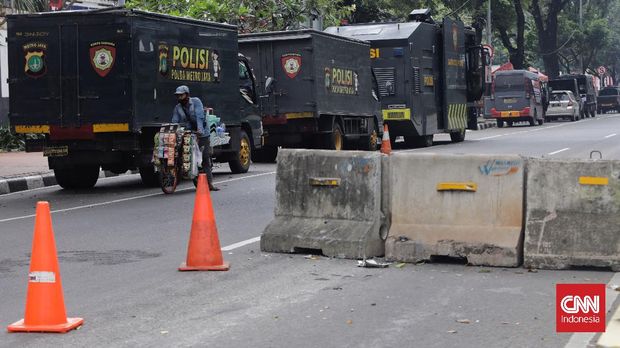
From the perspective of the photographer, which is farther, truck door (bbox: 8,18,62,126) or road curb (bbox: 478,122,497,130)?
road curb (bbox: 478,122,497,130)

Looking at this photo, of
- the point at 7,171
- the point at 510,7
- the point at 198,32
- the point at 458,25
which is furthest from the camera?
the point at 510,7

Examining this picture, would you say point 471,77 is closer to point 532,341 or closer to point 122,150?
point 122,150

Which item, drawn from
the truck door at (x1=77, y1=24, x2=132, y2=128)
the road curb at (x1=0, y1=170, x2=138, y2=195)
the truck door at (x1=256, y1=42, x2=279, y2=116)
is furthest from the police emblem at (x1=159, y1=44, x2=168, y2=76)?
the truck door at (x1=256, y1=42, x2=279, y2=116)

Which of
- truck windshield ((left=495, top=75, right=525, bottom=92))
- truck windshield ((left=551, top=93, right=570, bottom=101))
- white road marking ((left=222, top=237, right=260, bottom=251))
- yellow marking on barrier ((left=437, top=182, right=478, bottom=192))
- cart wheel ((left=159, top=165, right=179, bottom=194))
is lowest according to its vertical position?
white road marking ((left=222, top=237, right=260, bottom=251))

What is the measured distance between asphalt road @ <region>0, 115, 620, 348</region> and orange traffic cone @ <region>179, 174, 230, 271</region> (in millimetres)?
164

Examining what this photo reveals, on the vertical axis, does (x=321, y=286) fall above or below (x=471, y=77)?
below

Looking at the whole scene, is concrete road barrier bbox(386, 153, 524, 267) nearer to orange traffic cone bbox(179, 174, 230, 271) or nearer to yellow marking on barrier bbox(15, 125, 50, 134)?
orange traffic cone bbox(179, 174, 230, 271)

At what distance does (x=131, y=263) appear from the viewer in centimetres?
1033

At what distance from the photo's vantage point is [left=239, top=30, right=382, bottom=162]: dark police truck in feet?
80.7

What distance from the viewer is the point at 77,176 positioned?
1939cm

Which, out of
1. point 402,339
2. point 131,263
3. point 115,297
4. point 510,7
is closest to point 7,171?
point 131,263

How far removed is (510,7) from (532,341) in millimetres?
56142

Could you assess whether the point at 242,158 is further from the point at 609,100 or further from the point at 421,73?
the point at 609,100

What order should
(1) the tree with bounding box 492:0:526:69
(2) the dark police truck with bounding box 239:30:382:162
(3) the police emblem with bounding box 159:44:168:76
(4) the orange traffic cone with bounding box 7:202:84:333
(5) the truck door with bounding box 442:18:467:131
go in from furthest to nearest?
1. (1) the tree with bounding box 492:0:526:69
2. (5) the truck door with bounding box 442:18:467:131
3. (2) the dark police truck with bounding box 239:30:382:162
4. (3) the police emblem with bounding box 159:44:168:76
5. (4) the orange traffic cone with bounding box 7:202:84:333
